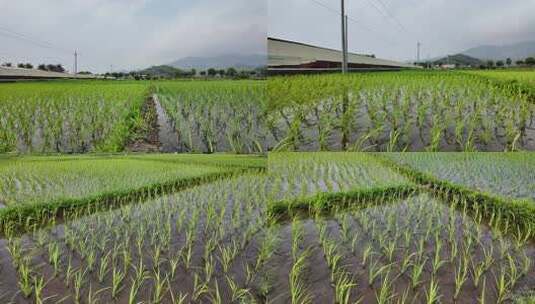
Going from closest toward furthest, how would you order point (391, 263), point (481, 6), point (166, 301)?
point (166, 301)
point (391, 263)
point (481, 6)

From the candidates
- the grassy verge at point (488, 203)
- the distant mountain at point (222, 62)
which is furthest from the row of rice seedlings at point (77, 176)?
the grassy verge at point (488, 203)

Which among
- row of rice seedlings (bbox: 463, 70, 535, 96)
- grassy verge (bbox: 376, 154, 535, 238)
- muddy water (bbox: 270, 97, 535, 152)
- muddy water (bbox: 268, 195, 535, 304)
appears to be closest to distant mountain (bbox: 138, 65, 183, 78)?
muddy water (bbox: 270, 97, 535, 152)

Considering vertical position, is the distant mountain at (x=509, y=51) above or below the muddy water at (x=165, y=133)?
above

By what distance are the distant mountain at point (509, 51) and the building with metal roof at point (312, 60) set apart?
28 centimetres

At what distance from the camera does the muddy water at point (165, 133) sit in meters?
1.66

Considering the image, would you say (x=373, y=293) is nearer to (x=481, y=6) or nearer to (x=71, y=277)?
(x=71, y=277)

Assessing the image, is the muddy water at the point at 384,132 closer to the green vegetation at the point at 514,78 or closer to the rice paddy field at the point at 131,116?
the green vegetation at the point at 514,78

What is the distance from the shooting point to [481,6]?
1688mm

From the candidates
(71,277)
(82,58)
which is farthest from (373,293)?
(82,58)

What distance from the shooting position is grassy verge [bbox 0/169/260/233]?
1.64 m

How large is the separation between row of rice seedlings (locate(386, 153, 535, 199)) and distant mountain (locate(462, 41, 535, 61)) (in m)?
0.38

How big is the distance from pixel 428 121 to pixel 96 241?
1.41 metres

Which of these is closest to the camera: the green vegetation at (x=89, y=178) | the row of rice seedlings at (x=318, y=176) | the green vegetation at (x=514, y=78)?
the green vegetation at (x=514, y=78)

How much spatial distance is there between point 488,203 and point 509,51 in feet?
2.11
